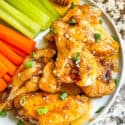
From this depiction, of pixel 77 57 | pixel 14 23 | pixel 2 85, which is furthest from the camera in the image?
pixel 14 23

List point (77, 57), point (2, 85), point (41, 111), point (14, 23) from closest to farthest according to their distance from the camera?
point (41, 111) → point (77, 57) → point (2, 85) → point (14, 23)

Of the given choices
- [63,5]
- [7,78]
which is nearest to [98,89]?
[7,78]

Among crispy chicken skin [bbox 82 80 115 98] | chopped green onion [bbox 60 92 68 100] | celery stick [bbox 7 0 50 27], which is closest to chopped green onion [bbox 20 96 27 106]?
chopped green onion [bbox 60 92 68 100]

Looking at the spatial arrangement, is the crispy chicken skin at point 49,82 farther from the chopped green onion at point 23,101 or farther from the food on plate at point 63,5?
the food on plate at point 63,5

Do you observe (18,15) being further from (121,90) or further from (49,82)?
(121,90)

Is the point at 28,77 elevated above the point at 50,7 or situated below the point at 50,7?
below

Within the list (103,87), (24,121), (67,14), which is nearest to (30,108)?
(24,121)

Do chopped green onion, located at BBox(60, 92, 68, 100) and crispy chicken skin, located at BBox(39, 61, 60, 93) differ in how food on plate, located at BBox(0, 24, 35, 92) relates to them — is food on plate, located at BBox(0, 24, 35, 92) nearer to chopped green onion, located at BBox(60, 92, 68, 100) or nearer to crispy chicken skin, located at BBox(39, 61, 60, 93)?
crispy chicken skin, located at BBox(39, 61, 60, 93)
